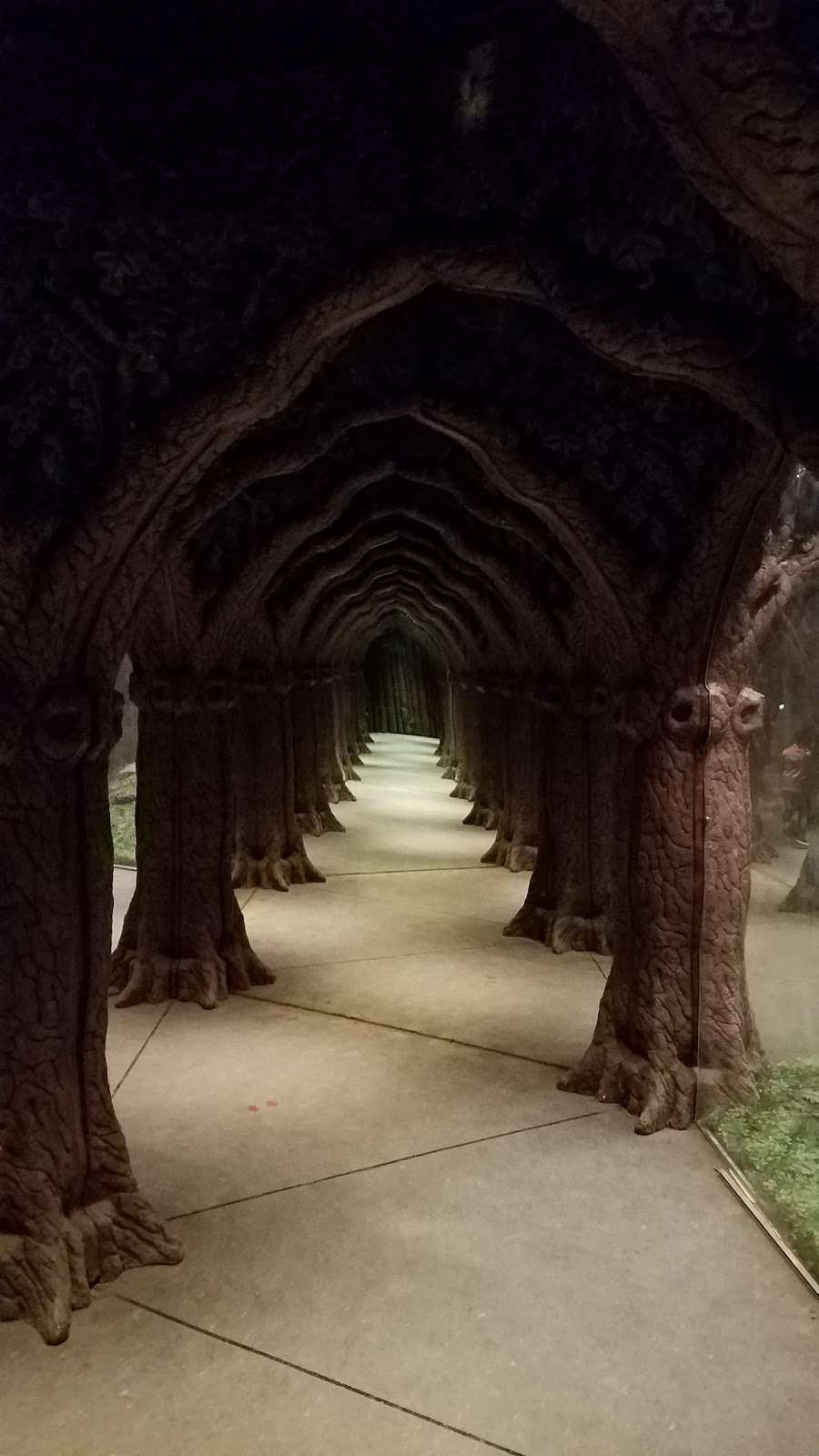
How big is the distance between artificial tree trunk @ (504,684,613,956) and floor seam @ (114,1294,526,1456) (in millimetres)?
4686

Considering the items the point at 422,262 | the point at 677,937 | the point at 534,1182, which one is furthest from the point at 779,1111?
the point at 422,262

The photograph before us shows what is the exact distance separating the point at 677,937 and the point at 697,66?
3560 millimetres

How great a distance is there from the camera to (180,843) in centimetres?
654

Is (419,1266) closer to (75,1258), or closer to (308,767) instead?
(75,1258)

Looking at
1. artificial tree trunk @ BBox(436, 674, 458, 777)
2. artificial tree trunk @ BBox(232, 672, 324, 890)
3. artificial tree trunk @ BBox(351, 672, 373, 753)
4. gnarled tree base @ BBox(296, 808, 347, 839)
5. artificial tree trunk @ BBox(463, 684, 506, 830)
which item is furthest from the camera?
artificial tree trunk @ BBox(351, 672, 373, 753)

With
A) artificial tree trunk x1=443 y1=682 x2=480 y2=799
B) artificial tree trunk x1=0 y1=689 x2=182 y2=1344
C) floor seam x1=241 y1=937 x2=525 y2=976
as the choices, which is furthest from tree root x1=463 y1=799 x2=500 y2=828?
artificial tree trunk x1=0 y1=689 x2=182 y2=1344

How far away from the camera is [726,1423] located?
3055 millimetres

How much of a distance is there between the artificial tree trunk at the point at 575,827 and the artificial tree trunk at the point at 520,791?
1.94m

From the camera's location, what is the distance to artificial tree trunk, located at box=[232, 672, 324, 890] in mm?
9352

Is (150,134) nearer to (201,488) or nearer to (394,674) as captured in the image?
(201,488)

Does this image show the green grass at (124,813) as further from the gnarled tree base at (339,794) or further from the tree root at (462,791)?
the tree root at (462,791)

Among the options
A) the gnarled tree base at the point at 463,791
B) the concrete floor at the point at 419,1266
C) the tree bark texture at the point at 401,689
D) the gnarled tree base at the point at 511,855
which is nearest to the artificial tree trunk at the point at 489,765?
the gnarled tree base at the point at 463,791

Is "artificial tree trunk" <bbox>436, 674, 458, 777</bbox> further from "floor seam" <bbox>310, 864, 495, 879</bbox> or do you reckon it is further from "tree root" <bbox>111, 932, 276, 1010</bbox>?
"tree root" <bbox>111, 932, 276, 1010</bbox>

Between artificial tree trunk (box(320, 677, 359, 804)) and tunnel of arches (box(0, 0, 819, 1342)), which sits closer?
tunnel of arches (box(0, 0, 819, 1342))
